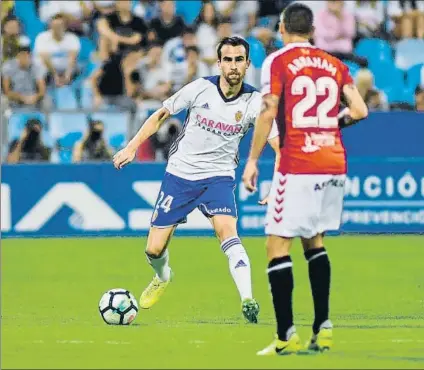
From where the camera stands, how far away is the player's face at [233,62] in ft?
32.9

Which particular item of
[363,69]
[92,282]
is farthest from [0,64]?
[92,282]

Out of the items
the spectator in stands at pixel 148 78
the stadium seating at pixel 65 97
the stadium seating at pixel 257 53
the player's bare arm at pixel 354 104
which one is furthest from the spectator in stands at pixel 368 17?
the player's bare arm at pixel 354 104

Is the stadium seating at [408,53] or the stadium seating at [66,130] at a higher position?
the stadium seating at [408,53]

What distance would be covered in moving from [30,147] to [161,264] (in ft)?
24.4

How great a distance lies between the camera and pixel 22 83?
19.3m

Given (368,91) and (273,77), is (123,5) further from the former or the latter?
(273,77)

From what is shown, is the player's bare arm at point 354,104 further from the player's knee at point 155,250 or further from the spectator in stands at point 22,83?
the spectator in stands at point 22,83

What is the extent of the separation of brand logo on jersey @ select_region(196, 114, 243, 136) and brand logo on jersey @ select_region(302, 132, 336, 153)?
105 inches

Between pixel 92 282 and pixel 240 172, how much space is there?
4.78 meters

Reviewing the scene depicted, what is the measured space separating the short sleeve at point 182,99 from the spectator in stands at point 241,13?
1015 centimetres

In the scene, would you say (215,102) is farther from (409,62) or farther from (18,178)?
(409,62)

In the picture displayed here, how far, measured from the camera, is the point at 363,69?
63.8 feet

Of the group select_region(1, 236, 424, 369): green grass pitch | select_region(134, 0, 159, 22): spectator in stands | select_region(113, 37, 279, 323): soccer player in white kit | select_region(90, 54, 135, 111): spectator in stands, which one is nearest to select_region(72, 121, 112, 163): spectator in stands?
select_region(1, 236, 424, 369): green grass pitch

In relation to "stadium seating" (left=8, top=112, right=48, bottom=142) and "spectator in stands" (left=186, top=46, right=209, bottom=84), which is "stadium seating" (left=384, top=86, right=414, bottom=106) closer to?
"spectator in stands" (left=186, top=46, right=209, bottom=84)
